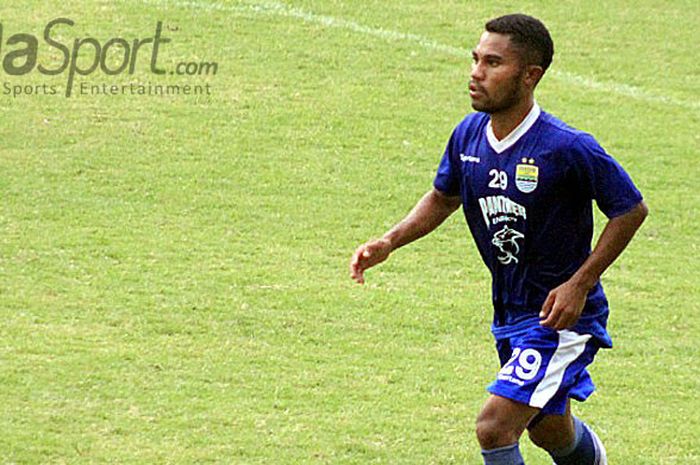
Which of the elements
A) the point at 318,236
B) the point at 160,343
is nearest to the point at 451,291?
the point at 318,236

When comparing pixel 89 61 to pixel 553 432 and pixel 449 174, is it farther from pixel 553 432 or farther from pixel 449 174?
pixel 553 432

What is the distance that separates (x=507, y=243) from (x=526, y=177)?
0.32m

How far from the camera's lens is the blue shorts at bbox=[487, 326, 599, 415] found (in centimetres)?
618

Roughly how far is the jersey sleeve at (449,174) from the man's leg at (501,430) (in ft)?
3.35

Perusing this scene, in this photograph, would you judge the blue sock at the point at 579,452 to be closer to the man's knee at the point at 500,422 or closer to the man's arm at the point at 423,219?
the man's knee at the point at 500,422

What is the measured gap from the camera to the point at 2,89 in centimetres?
1419

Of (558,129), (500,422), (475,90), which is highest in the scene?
(475,90)

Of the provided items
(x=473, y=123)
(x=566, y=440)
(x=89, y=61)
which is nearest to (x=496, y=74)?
(x=473, y=123)

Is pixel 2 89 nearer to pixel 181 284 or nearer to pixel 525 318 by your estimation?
pixel 181 284

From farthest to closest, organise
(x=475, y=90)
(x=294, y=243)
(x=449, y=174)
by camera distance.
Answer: (x=294, y=243) < (x=449, y=174) < (x=475, y=90)

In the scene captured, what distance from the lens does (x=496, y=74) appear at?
619cm

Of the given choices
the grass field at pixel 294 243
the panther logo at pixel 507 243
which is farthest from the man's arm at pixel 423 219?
the grass field at pixel 294 243

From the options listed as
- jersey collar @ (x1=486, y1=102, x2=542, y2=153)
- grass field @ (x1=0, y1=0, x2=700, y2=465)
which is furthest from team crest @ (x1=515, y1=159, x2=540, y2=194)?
grass field @ (x1=0, y1=0, x2=700, y2=465)

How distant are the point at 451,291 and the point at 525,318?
383 centimetres
